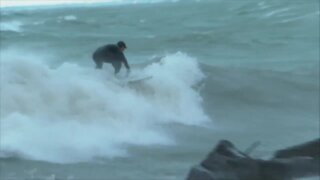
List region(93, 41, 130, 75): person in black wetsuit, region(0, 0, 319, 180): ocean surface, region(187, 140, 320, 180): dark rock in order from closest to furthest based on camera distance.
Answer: region(187, 140, 320, 180): dark rock < region(0, 0, 319, 180): ocean surface < region(93, 41, 130, 75): person in black wetsuit

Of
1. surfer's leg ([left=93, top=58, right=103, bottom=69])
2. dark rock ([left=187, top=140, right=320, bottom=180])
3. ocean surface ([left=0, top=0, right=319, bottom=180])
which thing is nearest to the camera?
dark rock ([left=187, top=140, right=320, bottom=180])

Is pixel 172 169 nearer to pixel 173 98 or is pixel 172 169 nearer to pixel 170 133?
pixel 170 133

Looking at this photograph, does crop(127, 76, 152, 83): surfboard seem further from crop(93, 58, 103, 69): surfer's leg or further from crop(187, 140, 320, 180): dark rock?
crop(187, 140, 320, 180): dark rock

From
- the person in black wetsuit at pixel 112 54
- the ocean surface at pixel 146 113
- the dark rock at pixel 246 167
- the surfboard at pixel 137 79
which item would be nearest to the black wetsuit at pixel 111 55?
the person in black wetsuit at pixel 112 54

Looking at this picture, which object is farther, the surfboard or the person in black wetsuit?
the surfboard

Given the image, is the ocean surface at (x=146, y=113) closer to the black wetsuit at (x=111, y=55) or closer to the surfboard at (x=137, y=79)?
the surfboard at (x=137, y=79)

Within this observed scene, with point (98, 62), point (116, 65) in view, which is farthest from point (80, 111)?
point (98, 62)

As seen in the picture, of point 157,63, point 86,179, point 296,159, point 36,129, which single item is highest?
point 157,63

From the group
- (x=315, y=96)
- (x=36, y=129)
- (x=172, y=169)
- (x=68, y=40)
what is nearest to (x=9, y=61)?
(x=36, y=129)

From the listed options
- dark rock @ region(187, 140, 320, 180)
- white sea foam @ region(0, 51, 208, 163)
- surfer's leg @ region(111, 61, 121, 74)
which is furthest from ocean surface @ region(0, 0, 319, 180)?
dark rock @ region(187, 140, 320, 180)

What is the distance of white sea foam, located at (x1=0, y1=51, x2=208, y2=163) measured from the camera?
13.5 m

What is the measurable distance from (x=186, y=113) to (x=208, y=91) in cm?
274

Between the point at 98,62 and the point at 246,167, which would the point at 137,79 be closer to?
the point at 98,62

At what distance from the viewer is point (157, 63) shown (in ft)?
68.8
